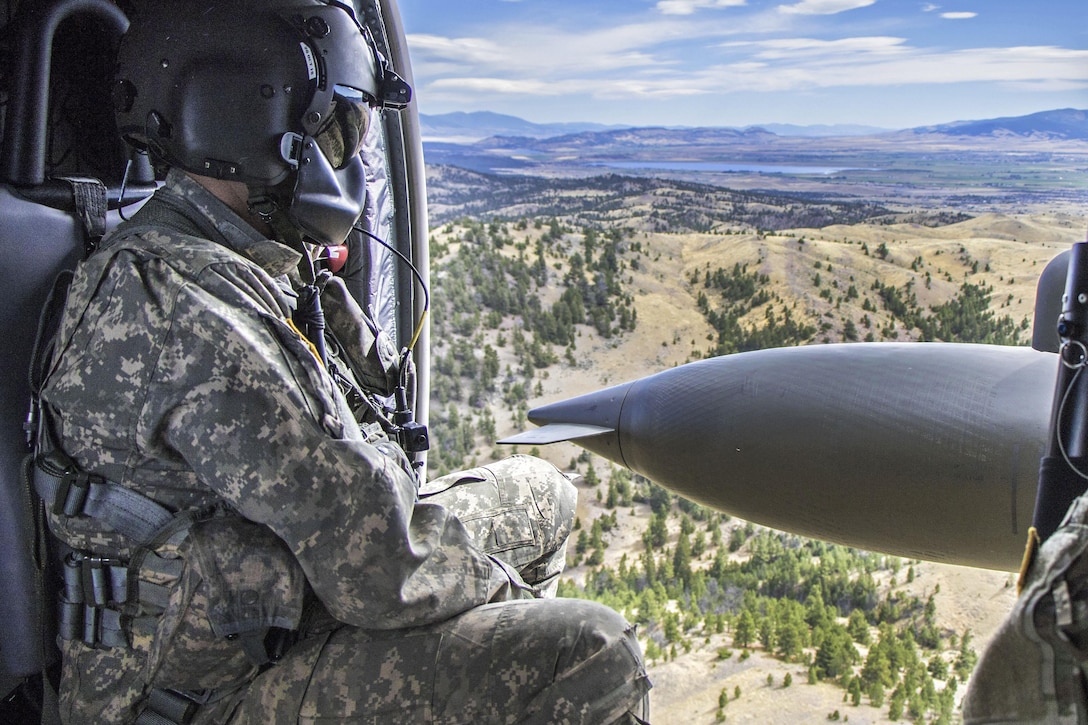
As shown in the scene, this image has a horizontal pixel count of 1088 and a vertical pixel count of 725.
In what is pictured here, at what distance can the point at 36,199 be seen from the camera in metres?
1.38

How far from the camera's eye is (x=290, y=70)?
132 cm

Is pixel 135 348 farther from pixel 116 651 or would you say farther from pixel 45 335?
pixel 116 651

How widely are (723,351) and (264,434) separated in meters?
2.85

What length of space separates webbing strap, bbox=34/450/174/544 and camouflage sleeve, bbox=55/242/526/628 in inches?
2.0

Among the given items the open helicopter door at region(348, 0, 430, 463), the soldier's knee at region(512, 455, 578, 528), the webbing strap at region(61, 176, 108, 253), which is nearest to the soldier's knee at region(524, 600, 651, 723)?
the soldier's knee at region(512, 455, 578, 528)

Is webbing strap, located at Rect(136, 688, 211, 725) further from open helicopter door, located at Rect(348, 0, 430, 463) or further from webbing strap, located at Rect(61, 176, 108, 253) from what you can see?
open helicopter door, located at Rect(348, 0, 430, 463)

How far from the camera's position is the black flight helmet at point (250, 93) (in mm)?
1285

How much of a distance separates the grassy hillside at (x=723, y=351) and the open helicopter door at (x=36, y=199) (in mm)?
1846

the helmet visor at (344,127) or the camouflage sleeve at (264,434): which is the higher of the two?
the helmet visor at (344,127)

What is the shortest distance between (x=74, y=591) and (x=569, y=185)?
4.18m

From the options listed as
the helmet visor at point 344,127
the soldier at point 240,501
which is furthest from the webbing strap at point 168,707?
the helmet visor at point 344,127

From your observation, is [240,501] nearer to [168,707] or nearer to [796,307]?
[168,707]

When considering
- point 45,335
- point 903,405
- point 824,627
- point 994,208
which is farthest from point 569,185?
point 45,335

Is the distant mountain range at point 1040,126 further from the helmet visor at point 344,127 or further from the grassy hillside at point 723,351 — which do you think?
the helmet visor at point 344,127
